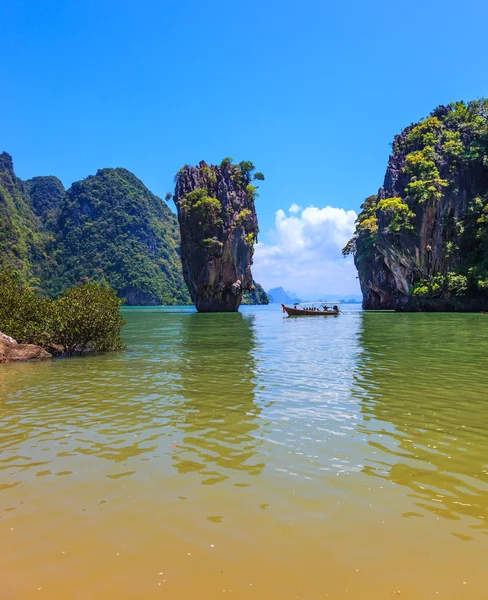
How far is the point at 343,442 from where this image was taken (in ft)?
20.0

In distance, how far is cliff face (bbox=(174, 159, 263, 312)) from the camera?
62.8 metres

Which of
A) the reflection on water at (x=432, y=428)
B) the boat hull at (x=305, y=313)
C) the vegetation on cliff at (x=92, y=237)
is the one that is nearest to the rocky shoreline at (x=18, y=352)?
the reflection on water at (x=432, y=428)

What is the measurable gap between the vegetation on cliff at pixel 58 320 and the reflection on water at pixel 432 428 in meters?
10.7

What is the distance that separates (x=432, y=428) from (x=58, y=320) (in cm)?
1465

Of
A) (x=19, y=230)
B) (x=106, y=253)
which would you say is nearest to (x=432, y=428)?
(x=19, y=230)

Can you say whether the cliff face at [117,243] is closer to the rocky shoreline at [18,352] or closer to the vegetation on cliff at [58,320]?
the vegetation on cliff at [58,320]

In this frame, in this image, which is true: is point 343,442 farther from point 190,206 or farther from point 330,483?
point 190,206

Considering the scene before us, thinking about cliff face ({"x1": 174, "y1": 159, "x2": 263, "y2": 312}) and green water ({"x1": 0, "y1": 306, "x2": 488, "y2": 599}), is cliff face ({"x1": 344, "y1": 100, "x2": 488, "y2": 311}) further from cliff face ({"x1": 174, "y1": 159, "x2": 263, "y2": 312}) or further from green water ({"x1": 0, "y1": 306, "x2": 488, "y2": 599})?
green water ({"x1": 0, "y1": 306, "x2": 488, "y2": 599})

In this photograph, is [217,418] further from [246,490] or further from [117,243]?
[117,243]

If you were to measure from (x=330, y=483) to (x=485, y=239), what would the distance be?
50.3 metres

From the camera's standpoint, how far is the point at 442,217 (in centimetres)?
5191

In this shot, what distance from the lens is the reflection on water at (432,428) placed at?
4410 mm

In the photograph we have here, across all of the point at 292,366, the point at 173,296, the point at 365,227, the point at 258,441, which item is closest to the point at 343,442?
the point at 258,441

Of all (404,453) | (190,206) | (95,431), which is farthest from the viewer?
(190,206)
